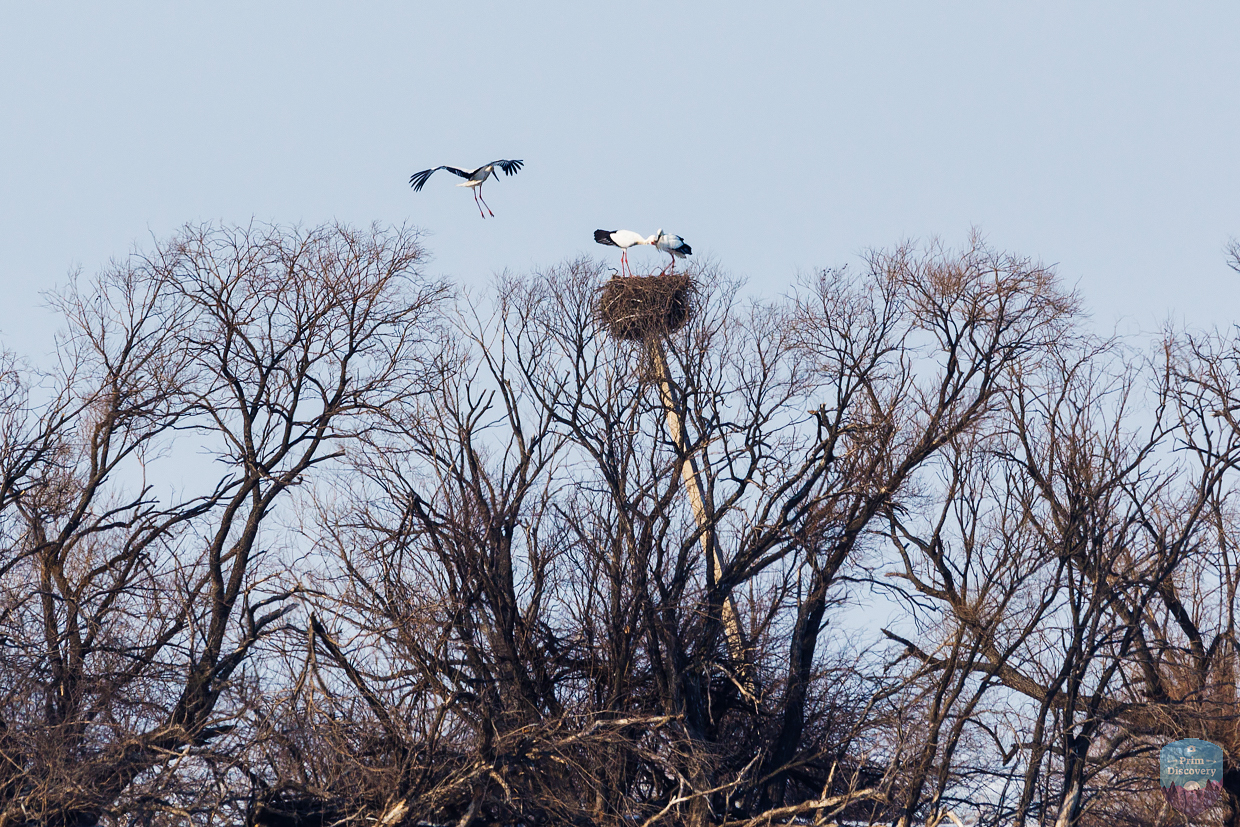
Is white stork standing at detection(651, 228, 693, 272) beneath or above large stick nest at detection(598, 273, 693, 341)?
above

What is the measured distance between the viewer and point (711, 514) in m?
20.5

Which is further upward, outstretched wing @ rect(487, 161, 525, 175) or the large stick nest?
outstretched wing @ rect(487, 161, 525, 175)

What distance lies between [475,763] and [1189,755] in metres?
12.0

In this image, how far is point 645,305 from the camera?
21.3 m

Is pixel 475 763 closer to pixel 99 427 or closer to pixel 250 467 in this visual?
pixel 250 467

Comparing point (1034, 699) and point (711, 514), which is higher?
point (711, 514)

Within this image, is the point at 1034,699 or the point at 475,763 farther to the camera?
the point at 1034,699

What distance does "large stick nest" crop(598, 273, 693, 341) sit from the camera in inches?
837

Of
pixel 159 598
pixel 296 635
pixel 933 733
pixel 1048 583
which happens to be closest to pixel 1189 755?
pixel 1048 583

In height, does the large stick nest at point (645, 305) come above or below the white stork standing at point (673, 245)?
below

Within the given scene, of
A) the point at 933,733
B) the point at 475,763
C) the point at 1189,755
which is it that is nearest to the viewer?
the point at 475,763

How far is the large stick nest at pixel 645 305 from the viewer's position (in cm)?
2125

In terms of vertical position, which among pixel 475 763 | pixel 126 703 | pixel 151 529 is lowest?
pixel 475 763

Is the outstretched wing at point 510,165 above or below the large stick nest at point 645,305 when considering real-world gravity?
above
